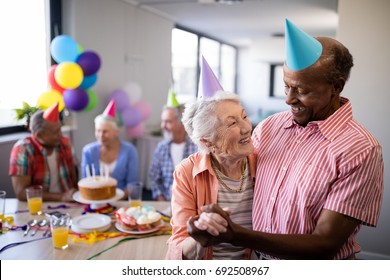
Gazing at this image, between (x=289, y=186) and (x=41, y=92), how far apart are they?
220 cm

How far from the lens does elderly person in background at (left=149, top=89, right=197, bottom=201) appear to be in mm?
2664

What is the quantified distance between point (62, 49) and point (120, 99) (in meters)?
1.09

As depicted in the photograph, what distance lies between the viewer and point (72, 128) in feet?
11.2

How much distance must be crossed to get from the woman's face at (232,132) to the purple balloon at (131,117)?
288cm

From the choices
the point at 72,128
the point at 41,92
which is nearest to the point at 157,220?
the point at 41,92

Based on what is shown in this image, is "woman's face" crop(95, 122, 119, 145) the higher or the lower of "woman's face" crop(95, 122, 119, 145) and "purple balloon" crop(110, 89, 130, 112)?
the lower

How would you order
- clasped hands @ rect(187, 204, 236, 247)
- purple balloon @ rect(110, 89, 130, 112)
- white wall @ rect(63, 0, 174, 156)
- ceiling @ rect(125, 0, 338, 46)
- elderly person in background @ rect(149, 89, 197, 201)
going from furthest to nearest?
ceiling @ rect(125, 0, 338, 46) → purple balloon @ rect(110, 89, 130, 112) → white wall @ rect(63, 0, 174, 156) → elderly person in background @ rect(149, 89, 197, 201) → clasped hands @ rect(187, 204, 236, 247)

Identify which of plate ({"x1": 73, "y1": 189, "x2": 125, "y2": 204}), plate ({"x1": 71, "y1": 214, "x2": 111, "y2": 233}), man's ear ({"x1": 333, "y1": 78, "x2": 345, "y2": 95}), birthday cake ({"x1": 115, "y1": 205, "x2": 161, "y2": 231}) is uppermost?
man's ear ({"x1": 333, "y1": 78, "x2": 345, "y2": 95})

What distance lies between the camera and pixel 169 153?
8.87ft

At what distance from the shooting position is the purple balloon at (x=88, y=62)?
2.95m

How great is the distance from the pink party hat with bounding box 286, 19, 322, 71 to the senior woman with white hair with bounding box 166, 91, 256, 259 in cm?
28

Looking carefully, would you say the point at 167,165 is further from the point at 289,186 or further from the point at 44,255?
the point at 289,186

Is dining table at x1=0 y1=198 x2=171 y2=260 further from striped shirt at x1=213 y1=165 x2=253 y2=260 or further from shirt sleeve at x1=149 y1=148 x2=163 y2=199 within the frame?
shirt sleeve at x1=149 y1=148 x2=163 y2=199

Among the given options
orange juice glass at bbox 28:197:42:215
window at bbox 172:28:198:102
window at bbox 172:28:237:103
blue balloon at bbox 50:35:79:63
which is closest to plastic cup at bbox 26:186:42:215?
orange juice glass at bbox 28:197:42:215
